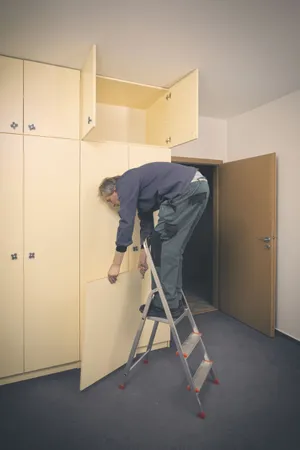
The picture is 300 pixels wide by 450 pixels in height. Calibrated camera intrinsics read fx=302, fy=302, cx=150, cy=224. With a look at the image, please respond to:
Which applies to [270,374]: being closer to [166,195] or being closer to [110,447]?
[110,447]

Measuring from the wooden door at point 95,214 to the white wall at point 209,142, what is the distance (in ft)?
4.55

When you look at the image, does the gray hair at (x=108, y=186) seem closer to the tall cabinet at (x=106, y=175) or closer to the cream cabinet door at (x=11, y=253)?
the tall cabinet at (x=106, y=175)

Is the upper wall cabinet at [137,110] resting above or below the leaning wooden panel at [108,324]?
above

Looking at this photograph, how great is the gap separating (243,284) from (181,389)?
1670 mm

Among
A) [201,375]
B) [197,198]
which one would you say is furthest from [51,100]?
[201,375]

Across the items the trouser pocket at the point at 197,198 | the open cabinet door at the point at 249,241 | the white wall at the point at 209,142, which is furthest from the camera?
the white wall at the point at 209,142

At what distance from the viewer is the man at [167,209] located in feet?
7.04

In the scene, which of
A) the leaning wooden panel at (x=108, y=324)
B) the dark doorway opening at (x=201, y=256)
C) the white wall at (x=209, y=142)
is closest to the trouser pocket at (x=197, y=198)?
the leaning wooden panel at (x=108, y=324)

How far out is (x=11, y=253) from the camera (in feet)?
7.73

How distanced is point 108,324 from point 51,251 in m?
0.76

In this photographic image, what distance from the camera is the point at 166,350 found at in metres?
2.97

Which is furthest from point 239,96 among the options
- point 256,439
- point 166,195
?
point 256,439

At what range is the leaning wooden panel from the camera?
230cm

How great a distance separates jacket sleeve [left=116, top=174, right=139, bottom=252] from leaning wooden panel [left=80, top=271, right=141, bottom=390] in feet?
1.49
